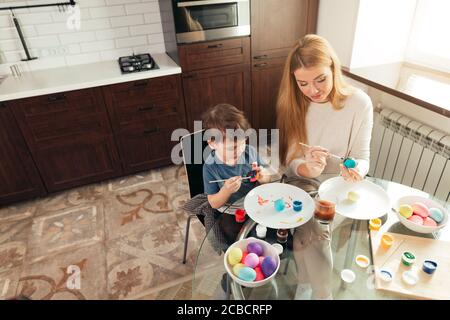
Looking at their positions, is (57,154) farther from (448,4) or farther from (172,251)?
(448,4)

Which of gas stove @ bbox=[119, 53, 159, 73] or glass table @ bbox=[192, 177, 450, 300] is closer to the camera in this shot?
glass table @ bbox=[192, 177, 450, 300]

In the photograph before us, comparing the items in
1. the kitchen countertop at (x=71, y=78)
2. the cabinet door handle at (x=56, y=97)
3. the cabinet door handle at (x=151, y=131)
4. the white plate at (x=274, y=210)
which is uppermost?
the kitchen countertop at (x=71, y=78)

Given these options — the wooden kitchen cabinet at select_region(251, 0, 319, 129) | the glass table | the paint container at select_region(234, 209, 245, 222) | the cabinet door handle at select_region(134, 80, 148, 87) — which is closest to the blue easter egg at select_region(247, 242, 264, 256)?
the glass table

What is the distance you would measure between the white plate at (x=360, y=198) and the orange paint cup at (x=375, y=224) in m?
0.03

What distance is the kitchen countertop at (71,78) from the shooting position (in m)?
2.15

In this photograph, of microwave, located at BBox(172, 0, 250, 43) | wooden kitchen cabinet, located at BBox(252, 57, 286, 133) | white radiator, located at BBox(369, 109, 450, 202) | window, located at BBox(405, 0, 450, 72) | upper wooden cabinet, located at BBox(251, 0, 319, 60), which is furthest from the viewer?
wooden kitchen cabinet, located at BBox(252, 57, 286, 133)

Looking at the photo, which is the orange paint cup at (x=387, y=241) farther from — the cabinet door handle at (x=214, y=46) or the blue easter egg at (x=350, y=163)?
the cabinet door handle at (x=214, y=46)

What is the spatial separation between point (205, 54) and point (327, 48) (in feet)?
4.31

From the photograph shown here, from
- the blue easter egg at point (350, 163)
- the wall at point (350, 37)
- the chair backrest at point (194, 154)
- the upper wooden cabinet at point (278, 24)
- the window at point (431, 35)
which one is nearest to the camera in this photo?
the blue easter egg at point (350, 163)

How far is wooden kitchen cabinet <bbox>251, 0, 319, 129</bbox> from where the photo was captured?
253 cm

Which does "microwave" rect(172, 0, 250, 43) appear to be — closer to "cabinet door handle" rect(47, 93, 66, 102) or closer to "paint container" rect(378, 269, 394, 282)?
"cabinet door handle" rect(47, 93, 66, 102)

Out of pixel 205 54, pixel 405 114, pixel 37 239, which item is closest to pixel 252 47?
pixel 205 54

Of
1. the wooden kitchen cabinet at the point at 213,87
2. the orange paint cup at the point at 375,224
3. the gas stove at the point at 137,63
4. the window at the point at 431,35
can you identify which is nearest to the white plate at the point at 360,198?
the orange paint cup at the point at 375,224

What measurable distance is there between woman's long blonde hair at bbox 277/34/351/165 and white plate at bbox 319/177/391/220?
0.33 meters
